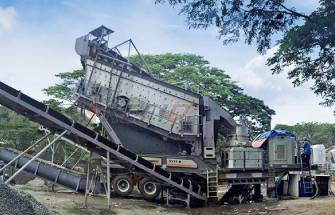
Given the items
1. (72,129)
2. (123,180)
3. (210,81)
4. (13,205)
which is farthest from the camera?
(210,81)

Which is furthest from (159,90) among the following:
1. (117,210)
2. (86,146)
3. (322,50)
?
(322,50)

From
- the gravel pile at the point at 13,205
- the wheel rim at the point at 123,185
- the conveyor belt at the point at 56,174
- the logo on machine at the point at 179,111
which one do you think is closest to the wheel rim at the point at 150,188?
the wheel rim at the point at 123,185

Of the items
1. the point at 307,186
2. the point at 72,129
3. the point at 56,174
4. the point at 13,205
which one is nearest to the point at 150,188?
the point at 56,174

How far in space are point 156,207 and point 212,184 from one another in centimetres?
243

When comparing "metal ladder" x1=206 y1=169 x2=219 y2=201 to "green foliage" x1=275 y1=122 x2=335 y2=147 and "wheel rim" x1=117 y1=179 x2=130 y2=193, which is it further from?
"green foliage" x1=275 y1=122 x2=335 y2=147

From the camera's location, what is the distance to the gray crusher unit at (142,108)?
1942 centimetres

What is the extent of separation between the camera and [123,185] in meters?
18.7

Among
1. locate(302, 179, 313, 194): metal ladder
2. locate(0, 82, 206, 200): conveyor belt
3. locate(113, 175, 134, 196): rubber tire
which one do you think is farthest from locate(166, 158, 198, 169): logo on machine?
locate(302, 179, 313, 194): metal ladder

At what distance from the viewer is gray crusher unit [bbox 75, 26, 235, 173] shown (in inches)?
765

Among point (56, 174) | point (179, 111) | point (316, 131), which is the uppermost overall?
point (316, 131)

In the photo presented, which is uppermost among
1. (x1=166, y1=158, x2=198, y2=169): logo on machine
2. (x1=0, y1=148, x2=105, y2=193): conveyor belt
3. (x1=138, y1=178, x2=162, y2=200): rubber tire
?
(x1=166, y1=158, x2=198, y2=169): logo on machine

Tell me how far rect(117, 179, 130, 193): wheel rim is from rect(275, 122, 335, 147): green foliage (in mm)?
36783

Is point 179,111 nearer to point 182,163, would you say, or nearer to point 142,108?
point 142,108

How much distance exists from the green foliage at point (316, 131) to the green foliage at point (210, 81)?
16.3m
